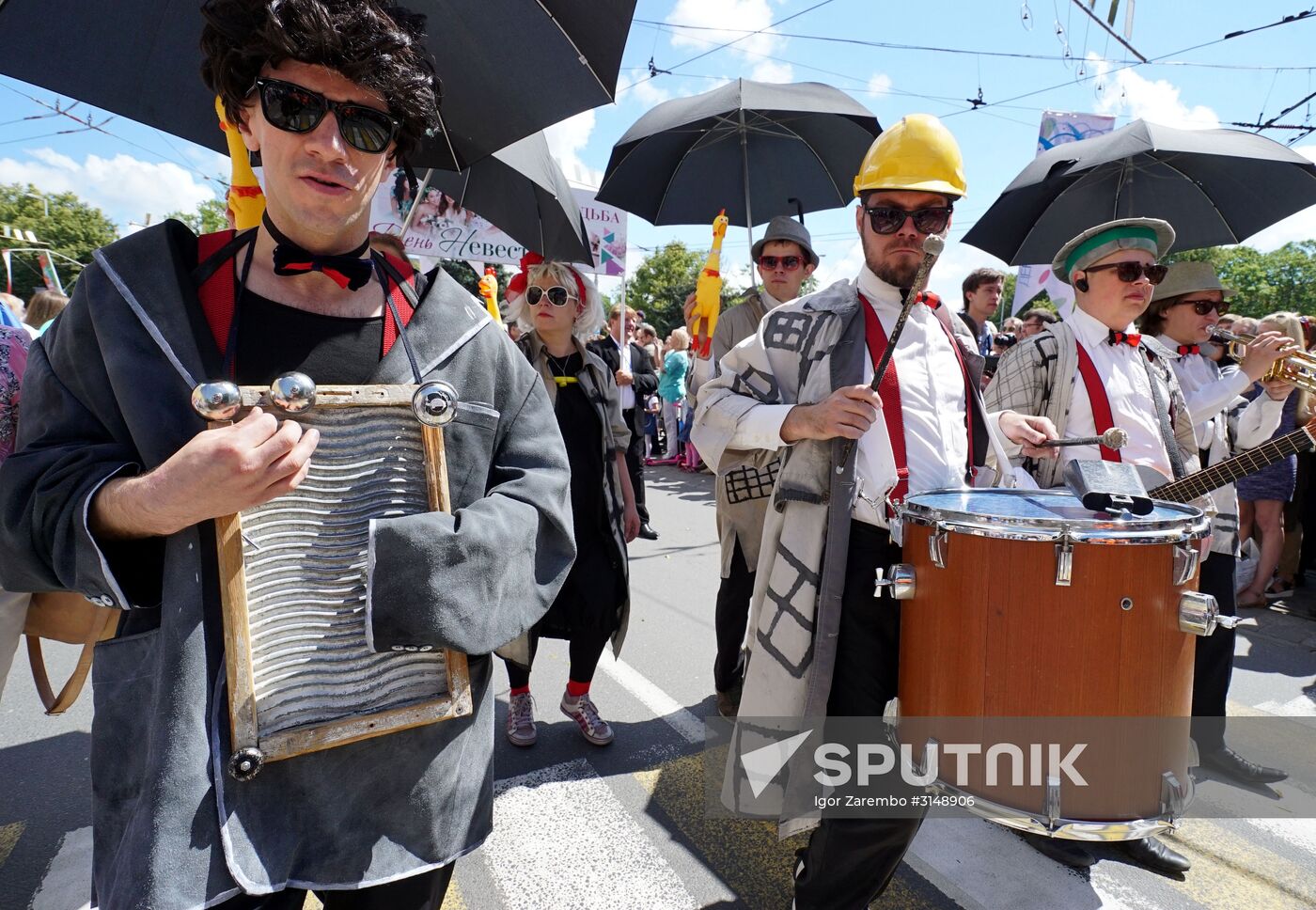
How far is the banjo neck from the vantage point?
8.76ft

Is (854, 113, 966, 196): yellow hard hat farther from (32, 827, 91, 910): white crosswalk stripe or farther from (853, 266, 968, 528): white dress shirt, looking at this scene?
(32, 827, 91, 910): white crosswalk stripe

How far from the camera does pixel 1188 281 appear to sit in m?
3.85

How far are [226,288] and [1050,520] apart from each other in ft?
5.44

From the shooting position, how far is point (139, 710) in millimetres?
1166

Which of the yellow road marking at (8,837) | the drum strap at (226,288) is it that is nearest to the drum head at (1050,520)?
the drum strap at (226,288)

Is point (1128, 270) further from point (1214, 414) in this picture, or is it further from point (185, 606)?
point (185, 606)

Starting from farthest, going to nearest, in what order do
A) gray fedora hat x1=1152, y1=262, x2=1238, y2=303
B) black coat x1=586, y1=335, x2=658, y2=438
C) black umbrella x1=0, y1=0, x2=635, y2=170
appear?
black coat x1=586, y1=335, x2=658, y2=438
gray fedora hat x1=1152, y1=262, x2=1238, y2=303
black umbrella x1=0, y1=0, x2=635, y2=170

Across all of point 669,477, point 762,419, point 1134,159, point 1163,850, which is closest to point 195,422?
point 762,419

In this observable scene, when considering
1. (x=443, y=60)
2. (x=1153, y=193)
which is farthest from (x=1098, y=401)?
(x=443, y=60)

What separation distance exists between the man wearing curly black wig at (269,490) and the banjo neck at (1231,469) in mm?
2373

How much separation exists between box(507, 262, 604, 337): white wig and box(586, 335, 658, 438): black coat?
0.23 metres

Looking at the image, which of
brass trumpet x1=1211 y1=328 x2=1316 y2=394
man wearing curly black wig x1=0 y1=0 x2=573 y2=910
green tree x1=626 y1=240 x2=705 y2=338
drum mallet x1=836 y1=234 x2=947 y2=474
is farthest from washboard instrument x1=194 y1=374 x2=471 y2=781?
green tree x1=626 y1=240 x2=705 y2=338

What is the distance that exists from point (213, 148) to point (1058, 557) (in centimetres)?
249
